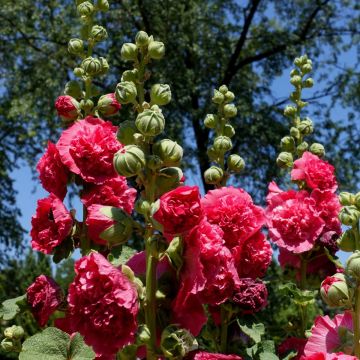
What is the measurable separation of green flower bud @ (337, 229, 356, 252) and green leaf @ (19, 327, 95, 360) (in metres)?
0.47

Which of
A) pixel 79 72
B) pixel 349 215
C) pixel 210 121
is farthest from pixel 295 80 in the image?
pixel 349 215

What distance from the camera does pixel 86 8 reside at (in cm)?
170

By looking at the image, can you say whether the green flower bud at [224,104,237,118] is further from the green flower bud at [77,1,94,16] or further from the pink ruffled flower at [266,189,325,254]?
the green flower bud at [77,1,94,16]

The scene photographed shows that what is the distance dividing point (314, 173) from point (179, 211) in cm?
85

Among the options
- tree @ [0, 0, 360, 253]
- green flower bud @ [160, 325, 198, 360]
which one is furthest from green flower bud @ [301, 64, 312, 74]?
tree @ [0, 0, 360, 253]

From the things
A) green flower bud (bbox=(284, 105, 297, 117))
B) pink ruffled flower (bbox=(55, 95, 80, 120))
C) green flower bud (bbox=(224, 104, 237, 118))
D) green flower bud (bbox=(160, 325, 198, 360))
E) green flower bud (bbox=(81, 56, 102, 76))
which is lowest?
green flower bud (bbox=(160, 325, 198, 360))

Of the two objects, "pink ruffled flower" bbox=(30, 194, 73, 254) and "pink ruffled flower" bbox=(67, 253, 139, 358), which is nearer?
"pink ruffled flower" bbox=(67, 253, 139, 358)

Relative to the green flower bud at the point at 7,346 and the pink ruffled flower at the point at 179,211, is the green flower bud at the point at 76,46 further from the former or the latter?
the pink ruffled flower at the point at 179,211

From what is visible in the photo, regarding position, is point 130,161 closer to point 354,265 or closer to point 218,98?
point 354,265

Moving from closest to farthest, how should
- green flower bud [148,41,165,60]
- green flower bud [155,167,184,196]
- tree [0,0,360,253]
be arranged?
green flower bud [155,167,184,196]
green flower bud [148,41,165,60]
tree [0,0,360,253]

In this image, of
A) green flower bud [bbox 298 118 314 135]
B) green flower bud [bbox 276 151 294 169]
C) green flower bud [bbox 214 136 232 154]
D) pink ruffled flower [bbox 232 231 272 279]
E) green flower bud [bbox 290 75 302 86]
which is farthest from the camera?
green flower bud [bbox 290 75 302 86]

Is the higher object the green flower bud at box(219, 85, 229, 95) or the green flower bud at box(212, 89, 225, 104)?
the green flower bud at box(219, 85, 229, 95)

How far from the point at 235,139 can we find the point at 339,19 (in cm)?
288

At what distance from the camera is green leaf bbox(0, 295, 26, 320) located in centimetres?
146
